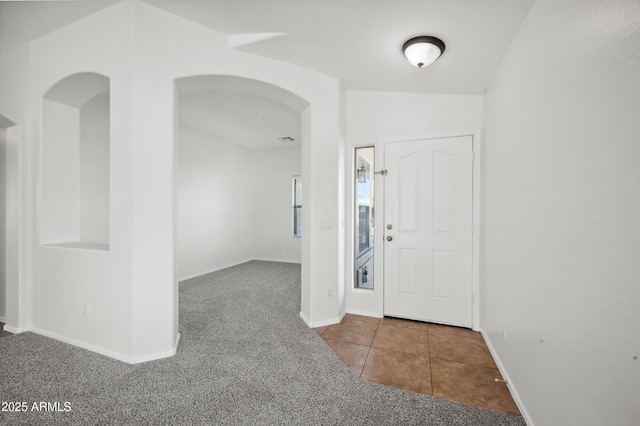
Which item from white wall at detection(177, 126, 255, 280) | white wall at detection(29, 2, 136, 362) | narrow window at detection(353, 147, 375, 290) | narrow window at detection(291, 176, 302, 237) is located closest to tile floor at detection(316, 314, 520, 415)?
narrow window at detection(353, 147, 375, 290)

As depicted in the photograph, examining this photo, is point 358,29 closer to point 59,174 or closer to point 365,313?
point 365,313

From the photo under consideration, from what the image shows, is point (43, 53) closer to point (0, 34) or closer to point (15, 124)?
point (0, 34)

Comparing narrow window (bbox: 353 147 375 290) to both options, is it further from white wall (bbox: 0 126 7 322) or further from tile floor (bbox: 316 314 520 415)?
white wall (bbox: 0 126 7 322)

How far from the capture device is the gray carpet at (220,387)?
1.58m

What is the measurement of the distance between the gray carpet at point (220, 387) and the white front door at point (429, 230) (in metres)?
1.25

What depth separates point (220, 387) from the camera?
6.07 feet

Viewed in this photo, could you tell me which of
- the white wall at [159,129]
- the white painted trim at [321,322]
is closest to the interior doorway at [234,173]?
the white wall at [159,129]

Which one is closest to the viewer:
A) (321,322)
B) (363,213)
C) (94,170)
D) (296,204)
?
(321,322)

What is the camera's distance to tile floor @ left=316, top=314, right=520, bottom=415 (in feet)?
6.05

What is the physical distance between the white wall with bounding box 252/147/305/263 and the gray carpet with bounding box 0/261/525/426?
3767 mm

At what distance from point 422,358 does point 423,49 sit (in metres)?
2.55

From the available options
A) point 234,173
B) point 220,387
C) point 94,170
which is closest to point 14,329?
point 94,170

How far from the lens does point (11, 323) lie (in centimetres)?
267

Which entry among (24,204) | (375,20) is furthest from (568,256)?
(24,204)
